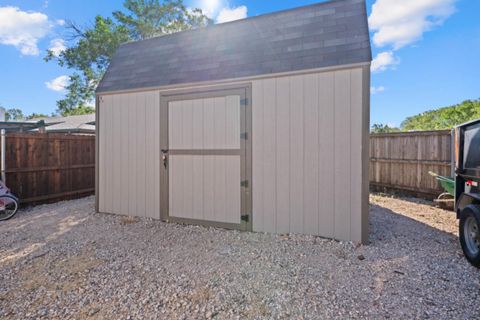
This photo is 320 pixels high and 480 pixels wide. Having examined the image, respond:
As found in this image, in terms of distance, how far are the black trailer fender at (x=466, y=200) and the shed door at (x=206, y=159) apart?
2.59 m

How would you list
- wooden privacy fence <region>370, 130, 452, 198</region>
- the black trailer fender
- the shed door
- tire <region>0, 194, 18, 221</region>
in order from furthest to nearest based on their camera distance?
wooden privacy fence <region>370, 130, 452, 198</region> < tire <region>0, 194, 18, 221</region> < the shed door < the black trailer fender

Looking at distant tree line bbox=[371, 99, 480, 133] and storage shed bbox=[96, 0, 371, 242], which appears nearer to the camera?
storage shed bbox=[96, 0, 371, 242]

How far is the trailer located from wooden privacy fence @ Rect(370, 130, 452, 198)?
2.88 m

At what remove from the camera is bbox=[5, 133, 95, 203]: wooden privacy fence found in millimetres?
5270

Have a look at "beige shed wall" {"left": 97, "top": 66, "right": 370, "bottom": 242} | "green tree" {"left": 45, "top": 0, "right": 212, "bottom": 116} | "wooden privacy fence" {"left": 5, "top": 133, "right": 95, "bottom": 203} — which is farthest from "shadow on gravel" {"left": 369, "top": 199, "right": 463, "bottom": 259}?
"green tree" {"left": 45, "top": 0, "right": 212, "bottom": 116}

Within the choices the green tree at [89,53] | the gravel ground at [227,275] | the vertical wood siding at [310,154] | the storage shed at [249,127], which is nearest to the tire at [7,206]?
the gravel ground at [227,275]

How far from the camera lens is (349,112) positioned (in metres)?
3.26

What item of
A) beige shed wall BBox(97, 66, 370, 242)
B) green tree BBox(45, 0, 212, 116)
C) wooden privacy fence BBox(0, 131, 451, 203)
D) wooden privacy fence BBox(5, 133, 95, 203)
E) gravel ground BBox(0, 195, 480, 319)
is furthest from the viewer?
green tree BBox(45, 0, 212, 116)

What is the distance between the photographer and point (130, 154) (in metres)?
4.56

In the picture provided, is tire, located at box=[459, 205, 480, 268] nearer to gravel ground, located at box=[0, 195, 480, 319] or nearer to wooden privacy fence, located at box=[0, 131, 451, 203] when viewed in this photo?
gravel ground, located at box=[0, 195, 480, 319]

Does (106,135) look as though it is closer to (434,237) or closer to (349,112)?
(349,112)

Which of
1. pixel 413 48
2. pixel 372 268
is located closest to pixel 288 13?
pixel 372 268

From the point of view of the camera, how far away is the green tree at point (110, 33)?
11.8 m

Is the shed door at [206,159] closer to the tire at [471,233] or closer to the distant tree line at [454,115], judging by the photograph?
the tire at [471,233]
